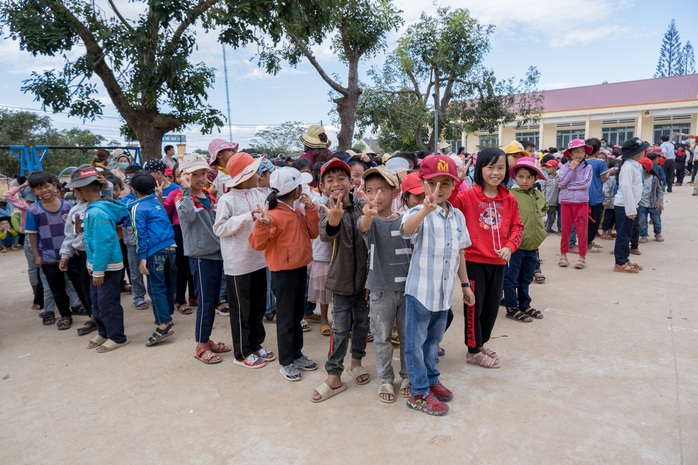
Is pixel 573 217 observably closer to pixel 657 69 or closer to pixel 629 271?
pixel 629 271

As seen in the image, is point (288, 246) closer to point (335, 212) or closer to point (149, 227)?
point (335, 212)

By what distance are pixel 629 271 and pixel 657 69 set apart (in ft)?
222

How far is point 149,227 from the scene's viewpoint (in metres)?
4.14

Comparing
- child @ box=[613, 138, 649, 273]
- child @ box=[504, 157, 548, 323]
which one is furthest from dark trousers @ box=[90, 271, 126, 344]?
child @ box=[613, 138, 649, 273]

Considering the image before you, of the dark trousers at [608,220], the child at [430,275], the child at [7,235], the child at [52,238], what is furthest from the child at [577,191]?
the child at [7,235]

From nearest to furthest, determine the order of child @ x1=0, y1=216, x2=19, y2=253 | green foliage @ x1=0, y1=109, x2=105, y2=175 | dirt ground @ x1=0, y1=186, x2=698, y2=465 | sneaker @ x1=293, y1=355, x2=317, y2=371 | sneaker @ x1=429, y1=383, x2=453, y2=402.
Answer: dirt ground @ x1=0, y1=186, x2=698, y2=465 → sneaker @ x1=429, y1=383, x2=453, y2=402 → sneaker @ x1=293, y1=355, x2=317, y2=371 → child @ x1=0, y1=216, x2=19, y2=253 → green foliage @ x1=0, y1=109, x2=105, y2=175

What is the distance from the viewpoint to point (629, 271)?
582 cm

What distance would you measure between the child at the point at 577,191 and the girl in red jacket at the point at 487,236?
3.14 metres

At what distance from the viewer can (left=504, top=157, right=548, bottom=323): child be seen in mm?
4266

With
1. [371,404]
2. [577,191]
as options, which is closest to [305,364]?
[371,404]

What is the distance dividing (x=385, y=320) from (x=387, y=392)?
51 cm

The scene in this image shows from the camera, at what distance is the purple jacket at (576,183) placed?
5.82 m

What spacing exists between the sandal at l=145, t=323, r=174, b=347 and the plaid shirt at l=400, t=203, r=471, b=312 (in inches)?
103

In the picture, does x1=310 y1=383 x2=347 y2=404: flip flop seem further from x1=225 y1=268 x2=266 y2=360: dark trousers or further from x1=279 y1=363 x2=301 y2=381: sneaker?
x1=225 y1=268 x2=266 y2=360: dark trousers
